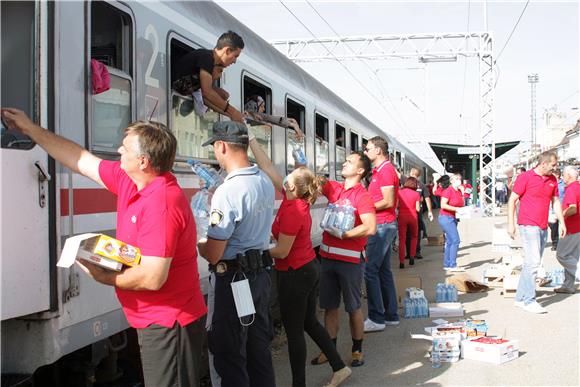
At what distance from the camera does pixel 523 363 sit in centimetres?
581

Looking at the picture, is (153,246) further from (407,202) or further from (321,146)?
(407,202)

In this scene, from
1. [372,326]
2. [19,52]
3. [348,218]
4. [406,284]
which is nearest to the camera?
[19,52]

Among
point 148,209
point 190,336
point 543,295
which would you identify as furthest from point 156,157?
point 543,295

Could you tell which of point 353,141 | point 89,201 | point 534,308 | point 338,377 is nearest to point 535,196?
point 534,308

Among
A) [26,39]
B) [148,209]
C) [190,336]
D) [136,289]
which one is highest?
[26,39]

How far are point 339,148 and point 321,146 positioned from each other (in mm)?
1535

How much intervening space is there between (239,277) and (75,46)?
5.14ft

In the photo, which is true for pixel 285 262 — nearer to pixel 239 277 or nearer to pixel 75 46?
pixel 239 277

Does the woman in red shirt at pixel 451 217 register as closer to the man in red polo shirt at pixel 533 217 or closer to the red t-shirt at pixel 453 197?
the red t-shirt at pixel 453 197

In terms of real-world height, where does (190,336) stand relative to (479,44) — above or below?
below

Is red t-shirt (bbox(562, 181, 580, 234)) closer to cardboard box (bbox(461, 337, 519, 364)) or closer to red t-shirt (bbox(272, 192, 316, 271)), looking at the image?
cardboard box (bbox(461, 337, 519, 364))

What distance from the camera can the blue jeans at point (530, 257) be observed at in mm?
7816

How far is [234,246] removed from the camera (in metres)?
3.72

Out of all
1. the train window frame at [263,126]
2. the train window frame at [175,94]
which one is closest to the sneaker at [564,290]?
the train window frame at [263,126]
